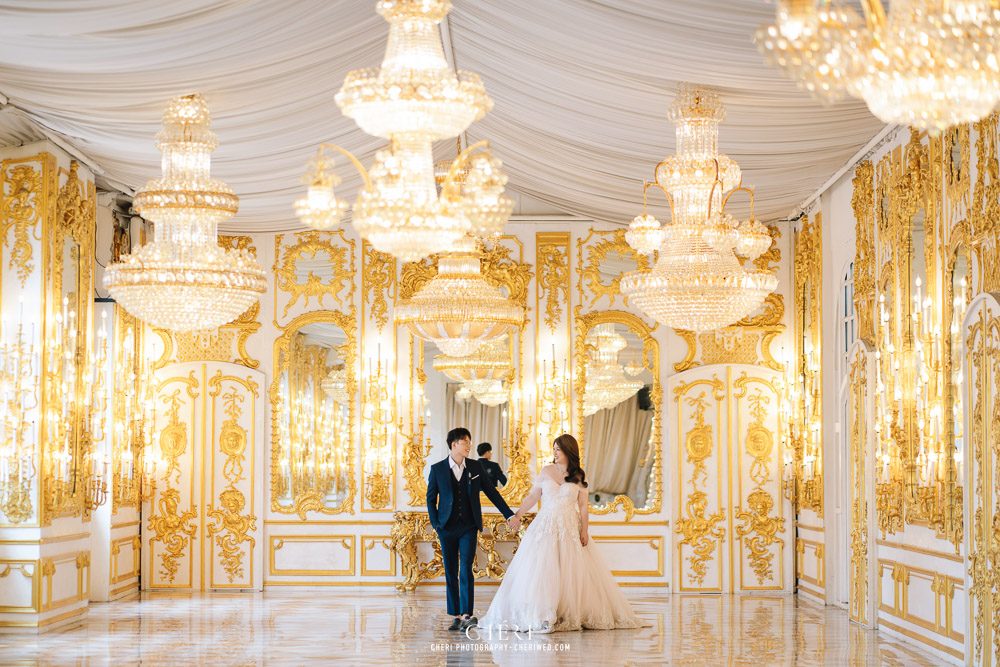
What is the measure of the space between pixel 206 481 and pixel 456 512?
4043 mm

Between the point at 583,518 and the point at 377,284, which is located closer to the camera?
the point at 583,518

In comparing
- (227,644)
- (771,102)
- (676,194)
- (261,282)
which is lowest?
(227,644)

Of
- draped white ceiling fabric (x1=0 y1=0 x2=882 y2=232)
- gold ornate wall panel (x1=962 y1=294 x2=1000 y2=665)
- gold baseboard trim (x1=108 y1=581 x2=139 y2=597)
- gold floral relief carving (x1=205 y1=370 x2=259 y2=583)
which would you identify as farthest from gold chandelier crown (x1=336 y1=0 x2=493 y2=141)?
gold baseboard trim (x1=108 y1=581 x2=139 y2=597)

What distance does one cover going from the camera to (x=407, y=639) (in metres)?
8.57

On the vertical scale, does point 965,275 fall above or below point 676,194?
below

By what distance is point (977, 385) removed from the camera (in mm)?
6961

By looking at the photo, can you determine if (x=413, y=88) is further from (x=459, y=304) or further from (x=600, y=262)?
(x=600, y=262)

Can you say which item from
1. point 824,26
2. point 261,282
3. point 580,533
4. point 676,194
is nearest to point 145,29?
point 261,282

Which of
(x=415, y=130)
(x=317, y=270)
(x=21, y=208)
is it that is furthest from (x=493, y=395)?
(x=415, y=130)

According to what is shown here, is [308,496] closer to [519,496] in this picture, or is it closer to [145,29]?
[519,496]

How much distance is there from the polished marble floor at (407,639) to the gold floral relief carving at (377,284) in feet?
9.73

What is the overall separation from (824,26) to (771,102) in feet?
14.0

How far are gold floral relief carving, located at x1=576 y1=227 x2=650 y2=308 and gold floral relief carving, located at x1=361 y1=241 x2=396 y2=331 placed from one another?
1.96 metres

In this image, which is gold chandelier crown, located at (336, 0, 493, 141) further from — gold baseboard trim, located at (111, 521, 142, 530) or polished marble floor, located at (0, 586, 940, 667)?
gold baseboard trim, located at (111, 521, 142, 530)
